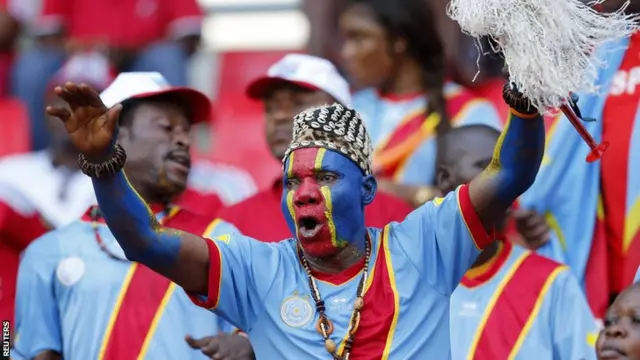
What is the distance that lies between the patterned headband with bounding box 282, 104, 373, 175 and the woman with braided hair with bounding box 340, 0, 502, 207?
2215 mm

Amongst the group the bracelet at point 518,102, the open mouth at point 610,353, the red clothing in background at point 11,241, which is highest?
the bracelet at point 518,102

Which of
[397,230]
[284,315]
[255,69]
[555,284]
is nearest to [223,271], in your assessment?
[284,315]

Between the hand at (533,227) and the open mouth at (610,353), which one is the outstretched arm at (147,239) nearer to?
the open mouth at (610,353)

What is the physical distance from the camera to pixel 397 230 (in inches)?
163

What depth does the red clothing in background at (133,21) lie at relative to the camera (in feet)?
27.9

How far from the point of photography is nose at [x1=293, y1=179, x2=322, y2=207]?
3996 mm

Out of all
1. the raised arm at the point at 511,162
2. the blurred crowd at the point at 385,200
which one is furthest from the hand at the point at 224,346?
the raised arm at the point at 511,162

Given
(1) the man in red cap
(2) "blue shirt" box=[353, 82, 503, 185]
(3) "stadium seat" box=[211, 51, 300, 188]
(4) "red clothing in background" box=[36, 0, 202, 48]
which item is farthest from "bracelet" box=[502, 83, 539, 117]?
(4) "red clothing in background" box=[36, 0, 202, 48]

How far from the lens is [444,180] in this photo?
532cm

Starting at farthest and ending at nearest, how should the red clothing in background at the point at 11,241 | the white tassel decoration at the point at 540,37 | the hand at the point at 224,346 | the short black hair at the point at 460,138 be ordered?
the red clothing in background at the point at 11,241, the short black hair at the point at 460,138, the hand at the point at 224,346, the white tassel decoration at the point at 540,37

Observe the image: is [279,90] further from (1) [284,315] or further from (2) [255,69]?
(2) [255,69]

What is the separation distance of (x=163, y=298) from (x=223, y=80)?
189 inches

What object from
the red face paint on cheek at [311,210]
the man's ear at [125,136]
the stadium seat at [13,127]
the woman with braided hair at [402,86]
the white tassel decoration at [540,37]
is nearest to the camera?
the white tassel decoration at [540,37]

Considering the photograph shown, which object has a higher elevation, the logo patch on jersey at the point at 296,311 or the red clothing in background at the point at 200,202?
the logo patch on jersey at the point at 296,311
